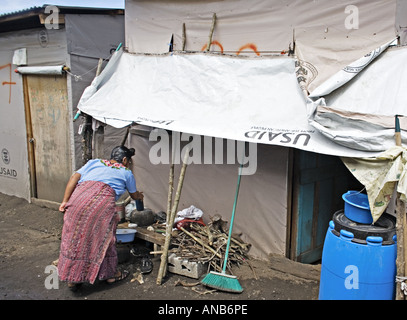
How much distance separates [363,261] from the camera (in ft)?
10.3

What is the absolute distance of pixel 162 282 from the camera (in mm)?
4484

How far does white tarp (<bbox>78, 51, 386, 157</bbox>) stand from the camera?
12.6 feet

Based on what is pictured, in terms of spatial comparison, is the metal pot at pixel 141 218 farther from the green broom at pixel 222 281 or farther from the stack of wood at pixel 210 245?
the green broom at pixel 222 281

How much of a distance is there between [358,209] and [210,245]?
2055mm

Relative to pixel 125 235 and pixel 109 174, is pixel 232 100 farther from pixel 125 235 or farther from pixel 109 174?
pixel 125 235

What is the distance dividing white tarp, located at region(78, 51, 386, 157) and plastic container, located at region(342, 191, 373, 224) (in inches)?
18.4

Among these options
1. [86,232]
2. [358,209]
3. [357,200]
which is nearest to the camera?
[358,209]

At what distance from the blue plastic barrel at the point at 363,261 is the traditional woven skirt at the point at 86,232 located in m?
2.42

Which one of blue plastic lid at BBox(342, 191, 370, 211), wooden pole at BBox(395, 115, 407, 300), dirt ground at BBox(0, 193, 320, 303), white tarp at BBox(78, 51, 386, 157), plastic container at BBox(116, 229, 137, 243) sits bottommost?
dirt ground at BBox(0, 193, 320, 303)

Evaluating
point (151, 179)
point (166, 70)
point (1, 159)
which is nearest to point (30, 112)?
point (1, 159)

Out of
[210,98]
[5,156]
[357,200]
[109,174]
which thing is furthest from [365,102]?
[5,156]

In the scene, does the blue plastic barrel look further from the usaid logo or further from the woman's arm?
the usaid logo

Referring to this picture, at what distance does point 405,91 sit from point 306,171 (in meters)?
1.59

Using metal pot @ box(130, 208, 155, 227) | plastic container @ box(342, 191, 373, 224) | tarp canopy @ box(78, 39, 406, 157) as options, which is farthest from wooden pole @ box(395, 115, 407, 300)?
metal pot @ box(130, 208, 155, 227)
